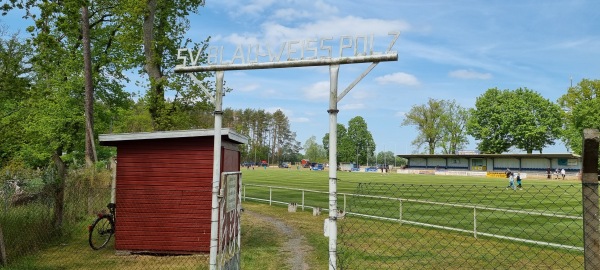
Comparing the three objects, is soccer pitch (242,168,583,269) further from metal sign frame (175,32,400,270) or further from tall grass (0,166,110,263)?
tall grass (0,166,110,263)

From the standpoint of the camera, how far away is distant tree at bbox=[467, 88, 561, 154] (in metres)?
80.1

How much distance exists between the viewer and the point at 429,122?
99.8 metres

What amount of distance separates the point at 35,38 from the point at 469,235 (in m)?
13.7

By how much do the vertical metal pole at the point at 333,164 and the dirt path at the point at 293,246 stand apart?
4216mm

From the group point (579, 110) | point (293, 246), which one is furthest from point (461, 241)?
point (579, 110)

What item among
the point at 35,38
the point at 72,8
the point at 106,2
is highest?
the point at 106,2

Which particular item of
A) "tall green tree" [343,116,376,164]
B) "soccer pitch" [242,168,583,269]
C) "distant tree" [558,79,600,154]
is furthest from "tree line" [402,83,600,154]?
"soccer pitch" [242,168,583,269]

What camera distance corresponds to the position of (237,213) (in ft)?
28.8

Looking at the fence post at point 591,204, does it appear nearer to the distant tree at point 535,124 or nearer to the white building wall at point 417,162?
the distant tree at point 535,124

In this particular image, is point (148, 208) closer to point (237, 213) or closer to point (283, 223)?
point (237, 213)

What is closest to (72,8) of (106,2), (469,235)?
(469,235)

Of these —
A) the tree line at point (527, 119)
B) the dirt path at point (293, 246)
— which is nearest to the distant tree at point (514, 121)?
the tree line at point (527, 119)

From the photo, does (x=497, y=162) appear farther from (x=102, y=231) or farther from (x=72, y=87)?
(x=102, y=231)

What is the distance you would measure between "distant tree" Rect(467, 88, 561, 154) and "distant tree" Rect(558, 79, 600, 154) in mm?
2920
